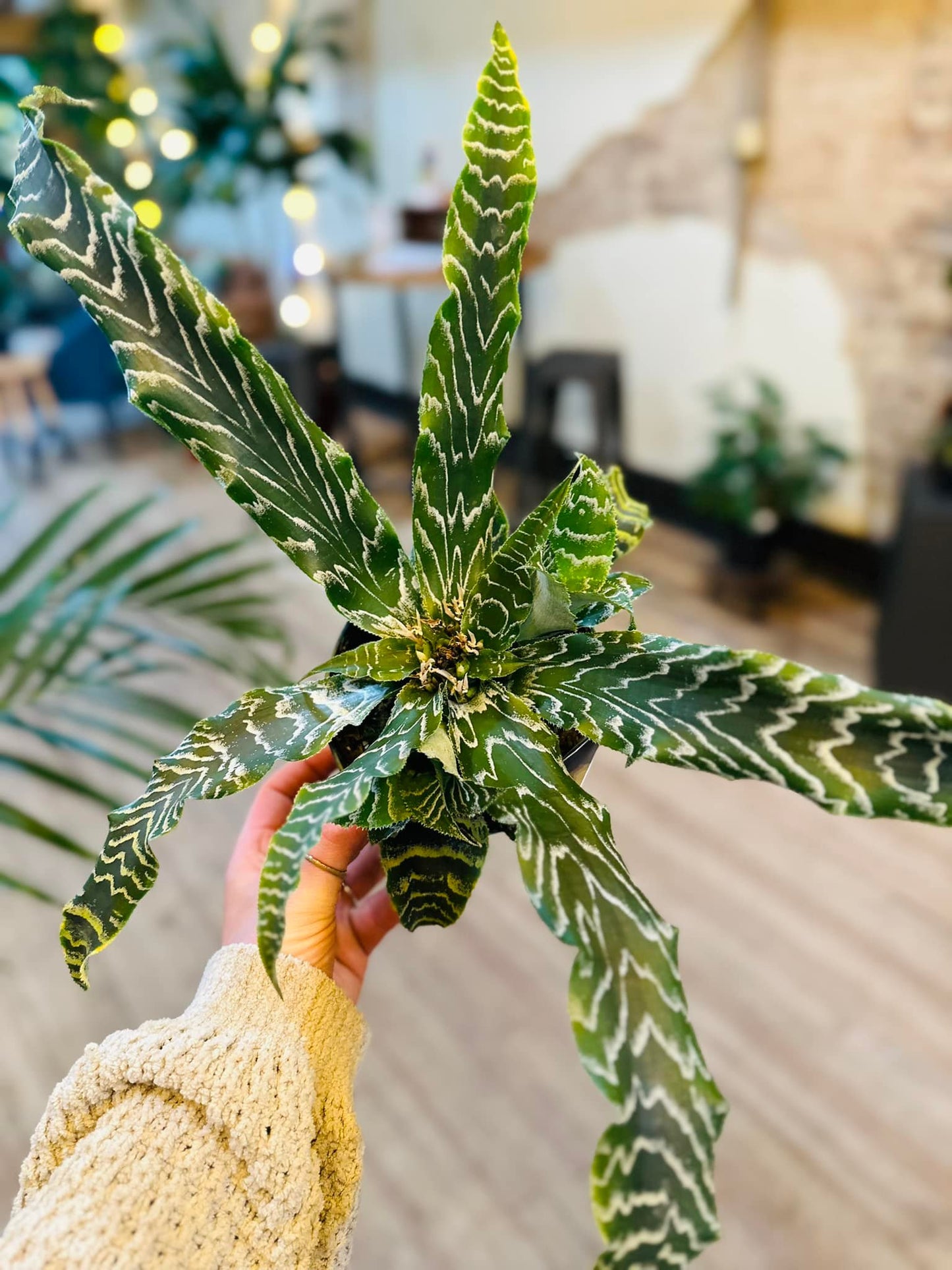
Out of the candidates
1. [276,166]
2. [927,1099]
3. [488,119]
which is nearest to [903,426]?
[927,1099]

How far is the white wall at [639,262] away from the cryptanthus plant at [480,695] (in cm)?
228

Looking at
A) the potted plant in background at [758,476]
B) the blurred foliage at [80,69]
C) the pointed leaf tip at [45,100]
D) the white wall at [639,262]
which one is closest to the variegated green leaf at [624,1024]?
the pointed leaf tip at [45,100]

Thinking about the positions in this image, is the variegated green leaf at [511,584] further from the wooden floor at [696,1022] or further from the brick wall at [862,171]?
the brick wall at [862,171]

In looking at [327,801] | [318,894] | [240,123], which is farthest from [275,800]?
[240,123]

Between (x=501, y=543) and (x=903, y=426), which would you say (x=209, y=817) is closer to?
(x=501, y=543)

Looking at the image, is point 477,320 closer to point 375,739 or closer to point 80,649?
point 375,739

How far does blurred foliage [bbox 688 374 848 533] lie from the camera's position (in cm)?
259

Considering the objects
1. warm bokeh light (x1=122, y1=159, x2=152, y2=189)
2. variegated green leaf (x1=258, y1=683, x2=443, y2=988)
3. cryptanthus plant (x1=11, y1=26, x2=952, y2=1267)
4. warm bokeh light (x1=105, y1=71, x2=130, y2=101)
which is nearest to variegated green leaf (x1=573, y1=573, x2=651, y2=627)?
cryptanthus plant (x1=11, y1=26, x2=952, y2=1267)

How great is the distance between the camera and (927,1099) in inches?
58.4

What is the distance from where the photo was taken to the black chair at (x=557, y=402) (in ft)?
10.0

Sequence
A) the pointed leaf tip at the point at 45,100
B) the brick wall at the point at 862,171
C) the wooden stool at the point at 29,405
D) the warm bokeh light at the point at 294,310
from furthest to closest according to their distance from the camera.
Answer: the wooden stool at the point at 29,405, the warm bokeh light at the point at 294,310, the brick wall at the point at 862,171, the pointed leaf tip at the point at 45,100

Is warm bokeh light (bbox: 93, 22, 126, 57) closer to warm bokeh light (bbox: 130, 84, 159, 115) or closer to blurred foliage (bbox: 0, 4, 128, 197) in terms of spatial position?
blurred foliage (bbox: 0, 4, 128, 197)

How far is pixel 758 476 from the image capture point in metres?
2.62

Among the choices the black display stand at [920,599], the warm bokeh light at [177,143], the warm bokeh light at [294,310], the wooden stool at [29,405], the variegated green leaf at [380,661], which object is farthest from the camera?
the wooden stool at [29,405]
